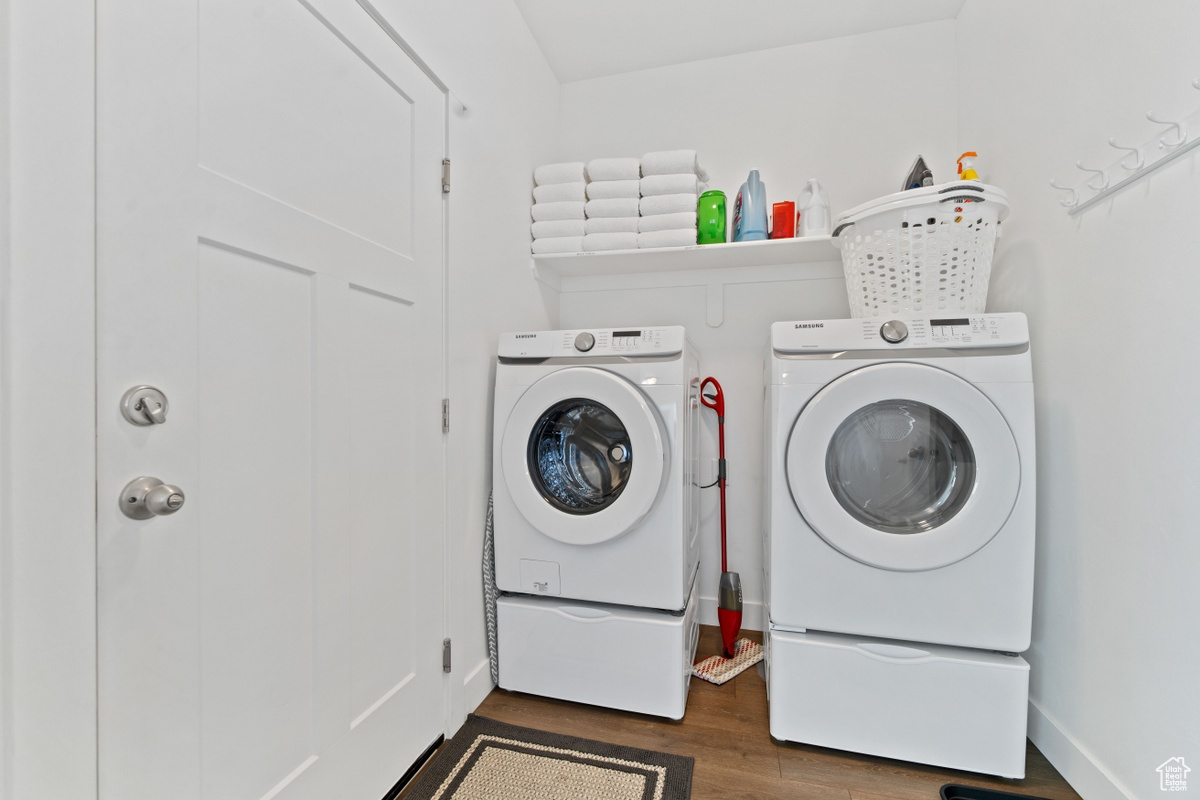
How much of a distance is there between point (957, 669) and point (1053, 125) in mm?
1505

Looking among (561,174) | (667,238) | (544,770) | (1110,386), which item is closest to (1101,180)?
(1110,386)

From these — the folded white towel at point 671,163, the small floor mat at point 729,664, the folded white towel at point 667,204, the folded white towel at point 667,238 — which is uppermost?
the folded white towel at point 671,163

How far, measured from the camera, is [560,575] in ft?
5.35

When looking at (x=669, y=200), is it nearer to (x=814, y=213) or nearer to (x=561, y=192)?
(x=561, y=192)

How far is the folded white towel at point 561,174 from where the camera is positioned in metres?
2.12

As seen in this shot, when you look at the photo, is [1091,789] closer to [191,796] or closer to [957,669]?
[957,669]

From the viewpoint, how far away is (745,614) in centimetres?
221

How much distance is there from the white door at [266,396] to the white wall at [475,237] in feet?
0.36

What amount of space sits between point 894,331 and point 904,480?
16.2 inches

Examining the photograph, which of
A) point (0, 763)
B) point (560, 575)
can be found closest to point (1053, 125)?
point (560, 575)

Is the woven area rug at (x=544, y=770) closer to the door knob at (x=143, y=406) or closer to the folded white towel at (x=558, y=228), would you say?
the door knob at (x=143, y=406)

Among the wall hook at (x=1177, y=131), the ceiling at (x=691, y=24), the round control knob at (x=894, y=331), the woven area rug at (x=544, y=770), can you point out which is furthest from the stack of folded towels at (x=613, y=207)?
the woven area rug at (x=544, y=770)

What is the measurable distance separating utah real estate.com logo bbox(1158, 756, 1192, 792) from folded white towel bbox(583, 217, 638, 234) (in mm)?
1984

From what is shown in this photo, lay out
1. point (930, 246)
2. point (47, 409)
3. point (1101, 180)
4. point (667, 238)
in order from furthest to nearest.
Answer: point (667, 238) → point (930, 246) → point (1101, 180) → point (47, 409)
